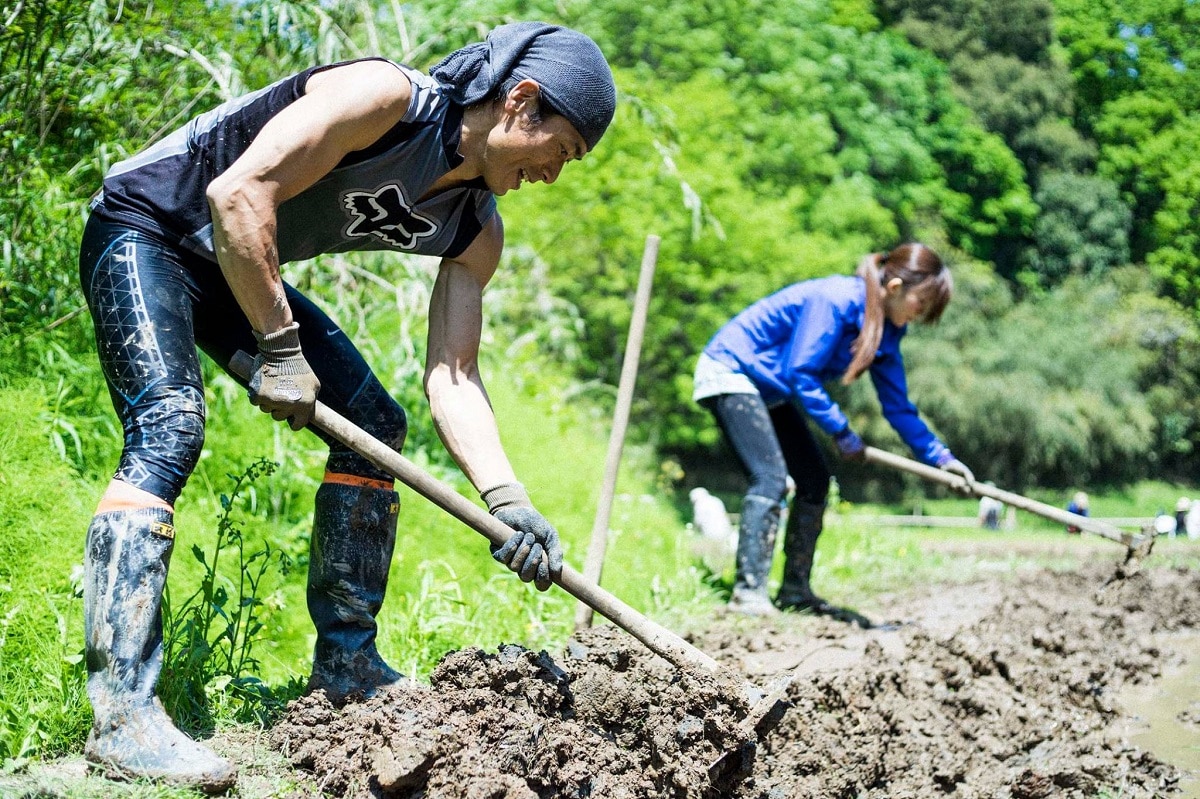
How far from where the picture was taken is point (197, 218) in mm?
2672

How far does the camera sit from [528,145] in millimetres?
2723

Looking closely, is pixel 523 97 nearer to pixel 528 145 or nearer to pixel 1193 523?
pixel 528 145

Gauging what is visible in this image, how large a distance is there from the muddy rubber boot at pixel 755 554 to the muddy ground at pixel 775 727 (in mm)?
→ 200

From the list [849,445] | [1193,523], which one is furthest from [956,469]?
[1193,523]

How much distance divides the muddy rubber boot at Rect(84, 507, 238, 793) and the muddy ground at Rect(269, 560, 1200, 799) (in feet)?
0.99

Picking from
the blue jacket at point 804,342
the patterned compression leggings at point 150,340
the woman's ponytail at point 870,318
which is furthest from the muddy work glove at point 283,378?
the woman's ponytail at point 870,318

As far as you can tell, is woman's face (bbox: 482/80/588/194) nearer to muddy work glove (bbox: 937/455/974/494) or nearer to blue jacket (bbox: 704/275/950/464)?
blue jacket (bbox: 704/275/950/464)

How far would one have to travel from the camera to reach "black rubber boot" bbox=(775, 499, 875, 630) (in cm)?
580

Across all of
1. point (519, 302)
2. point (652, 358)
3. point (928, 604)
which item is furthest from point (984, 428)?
point (928, 604)

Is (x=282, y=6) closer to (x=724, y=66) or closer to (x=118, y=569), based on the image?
(x=118, y=569)

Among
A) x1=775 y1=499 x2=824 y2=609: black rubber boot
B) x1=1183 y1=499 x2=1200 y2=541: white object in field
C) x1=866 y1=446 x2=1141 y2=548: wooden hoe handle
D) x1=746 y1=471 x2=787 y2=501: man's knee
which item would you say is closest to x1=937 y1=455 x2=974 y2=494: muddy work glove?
x1=866 y1=446 x2=1141 y2=548: wooden hoe handle

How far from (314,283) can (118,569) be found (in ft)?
12.4

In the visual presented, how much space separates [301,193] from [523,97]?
607 millimetres

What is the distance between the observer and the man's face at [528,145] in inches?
107
